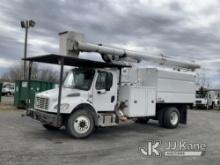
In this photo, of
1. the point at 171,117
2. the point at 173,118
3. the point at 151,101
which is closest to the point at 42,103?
the point at 151,101

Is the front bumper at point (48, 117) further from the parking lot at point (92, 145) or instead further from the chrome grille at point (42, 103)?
the parking lot at point (92, 145)

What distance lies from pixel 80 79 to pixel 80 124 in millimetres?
1851

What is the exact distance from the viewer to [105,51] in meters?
13.4

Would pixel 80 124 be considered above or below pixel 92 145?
above

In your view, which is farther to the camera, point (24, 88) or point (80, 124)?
point (24, 88)

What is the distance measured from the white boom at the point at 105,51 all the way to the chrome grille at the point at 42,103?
1.89m

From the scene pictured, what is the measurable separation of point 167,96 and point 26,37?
23.9 m

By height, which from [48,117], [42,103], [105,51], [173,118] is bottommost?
[173,118]

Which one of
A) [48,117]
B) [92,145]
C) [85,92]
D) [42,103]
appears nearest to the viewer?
[92,145]

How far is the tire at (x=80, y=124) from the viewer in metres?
11.4

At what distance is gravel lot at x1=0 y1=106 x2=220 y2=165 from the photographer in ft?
28.2

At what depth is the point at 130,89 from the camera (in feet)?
44.5

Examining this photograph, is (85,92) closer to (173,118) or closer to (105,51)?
(105,51)

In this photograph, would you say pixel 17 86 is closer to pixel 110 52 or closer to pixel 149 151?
pixel 110 52
